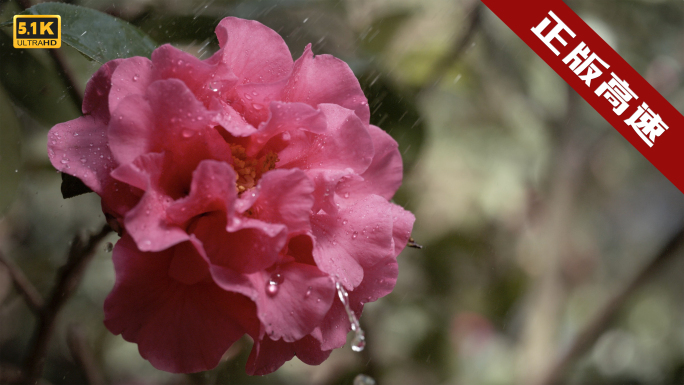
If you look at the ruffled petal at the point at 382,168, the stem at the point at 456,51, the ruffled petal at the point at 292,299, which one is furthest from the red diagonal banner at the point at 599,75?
the ruffled petal at the point at 292,299

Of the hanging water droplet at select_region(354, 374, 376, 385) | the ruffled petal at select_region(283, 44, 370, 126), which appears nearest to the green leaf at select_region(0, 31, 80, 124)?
the ruffled petal at select_region(283, 44, 370, 126)

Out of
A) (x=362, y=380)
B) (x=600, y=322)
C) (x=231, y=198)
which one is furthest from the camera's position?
(x=600, y=322)

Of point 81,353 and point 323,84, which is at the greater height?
point 323,84

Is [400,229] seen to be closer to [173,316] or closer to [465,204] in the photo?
[173,316]

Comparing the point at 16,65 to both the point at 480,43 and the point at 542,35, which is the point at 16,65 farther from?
the point at 480,43

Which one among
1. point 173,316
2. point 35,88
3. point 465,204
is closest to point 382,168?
point 173,316

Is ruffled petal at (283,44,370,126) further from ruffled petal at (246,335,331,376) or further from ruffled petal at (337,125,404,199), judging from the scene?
ruffled petal at (246,335,331,376)
